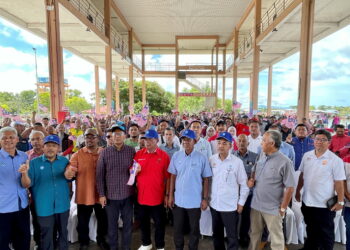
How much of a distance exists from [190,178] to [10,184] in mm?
2113

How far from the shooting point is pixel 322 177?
8.98 feet

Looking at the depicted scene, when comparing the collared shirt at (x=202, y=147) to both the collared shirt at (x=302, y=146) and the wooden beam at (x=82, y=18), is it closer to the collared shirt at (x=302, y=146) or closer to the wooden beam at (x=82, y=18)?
the collared shirt at (x=302, y=146)

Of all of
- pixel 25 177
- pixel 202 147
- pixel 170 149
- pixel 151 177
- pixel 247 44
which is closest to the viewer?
pixel 25 177

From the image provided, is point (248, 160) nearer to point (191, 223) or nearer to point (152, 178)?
point (191, 223)

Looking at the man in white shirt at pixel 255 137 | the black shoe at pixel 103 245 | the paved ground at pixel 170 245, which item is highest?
the man in white shirt at pixel 255 137

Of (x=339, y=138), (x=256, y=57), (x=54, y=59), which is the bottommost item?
(x=339, y=138)

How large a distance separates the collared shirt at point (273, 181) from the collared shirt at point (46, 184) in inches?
98.8

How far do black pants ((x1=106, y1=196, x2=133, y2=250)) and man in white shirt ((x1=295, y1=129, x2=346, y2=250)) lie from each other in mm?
2438

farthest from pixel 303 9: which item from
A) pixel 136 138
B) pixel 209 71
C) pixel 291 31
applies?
pixel 209 71

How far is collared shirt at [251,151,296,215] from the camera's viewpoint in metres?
2.53

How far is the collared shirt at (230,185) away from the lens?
2.76 m

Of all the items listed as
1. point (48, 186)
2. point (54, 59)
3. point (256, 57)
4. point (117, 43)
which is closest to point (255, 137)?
point (48, 186)

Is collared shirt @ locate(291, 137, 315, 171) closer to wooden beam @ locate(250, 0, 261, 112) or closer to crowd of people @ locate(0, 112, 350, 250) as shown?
crowd of people @ locate(0, 112, 350, 250)

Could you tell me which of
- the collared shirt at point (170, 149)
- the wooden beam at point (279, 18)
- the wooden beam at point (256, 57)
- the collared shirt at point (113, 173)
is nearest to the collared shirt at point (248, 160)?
the collared shirt at point (170, 149)
